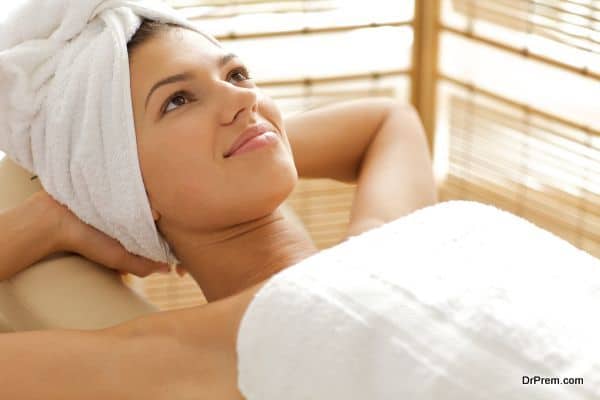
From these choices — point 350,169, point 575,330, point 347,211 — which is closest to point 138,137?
point 350,169

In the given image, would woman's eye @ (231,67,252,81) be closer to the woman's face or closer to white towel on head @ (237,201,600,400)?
the woman's face

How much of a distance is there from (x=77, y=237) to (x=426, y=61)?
1.04 metres

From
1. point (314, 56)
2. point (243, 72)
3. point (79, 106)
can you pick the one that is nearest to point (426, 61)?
point (314, 56)

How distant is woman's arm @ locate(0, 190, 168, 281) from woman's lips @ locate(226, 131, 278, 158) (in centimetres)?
27

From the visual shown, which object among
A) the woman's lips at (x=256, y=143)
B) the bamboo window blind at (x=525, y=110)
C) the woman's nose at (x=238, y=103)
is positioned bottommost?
the bamboo window blind at (x=525, y=110)

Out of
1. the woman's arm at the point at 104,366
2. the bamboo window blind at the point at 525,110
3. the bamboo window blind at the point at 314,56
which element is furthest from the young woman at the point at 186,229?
the bamboo window blind at the point at 314,56

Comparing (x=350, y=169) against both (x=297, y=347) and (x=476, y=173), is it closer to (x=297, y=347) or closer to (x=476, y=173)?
(x=476, y=173)

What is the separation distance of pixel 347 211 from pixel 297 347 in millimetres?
1040

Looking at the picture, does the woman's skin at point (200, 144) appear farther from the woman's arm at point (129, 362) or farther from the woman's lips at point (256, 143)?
the woman's arm at point (129, 362)

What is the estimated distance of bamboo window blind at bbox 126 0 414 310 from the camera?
2.13 m

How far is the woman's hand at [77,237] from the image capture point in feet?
4.88

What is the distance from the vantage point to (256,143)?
1430 mm

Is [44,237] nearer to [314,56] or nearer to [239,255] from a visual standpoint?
[239,255]

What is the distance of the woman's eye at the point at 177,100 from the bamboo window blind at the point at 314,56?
68cm
